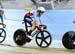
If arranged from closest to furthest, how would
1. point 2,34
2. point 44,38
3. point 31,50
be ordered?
point 31,50
point 44,38
point 2,34

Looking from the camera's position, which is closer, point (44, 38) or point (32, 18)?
point (44, 38)

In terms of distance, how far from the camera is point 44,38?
4.37 m

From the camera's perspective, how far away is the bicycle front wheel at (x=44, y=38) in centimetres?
435

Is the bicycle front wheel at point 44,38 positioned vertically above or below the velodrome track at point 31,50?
above

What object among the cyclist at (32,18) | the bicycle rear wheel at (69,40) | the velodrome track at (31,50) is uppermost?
the cyclist at (32,18)

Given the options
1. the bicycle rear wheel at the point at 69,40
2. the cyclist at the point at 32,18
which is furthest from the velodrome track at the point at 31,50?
the cyclist at the point at 32,18

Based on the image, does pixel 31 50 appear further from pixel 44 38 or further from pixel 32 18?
pixel 32 18

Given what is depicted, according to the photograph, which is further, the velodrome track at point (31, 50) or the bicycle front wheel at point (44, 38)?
the bicycle front wheel at point (44, 38)

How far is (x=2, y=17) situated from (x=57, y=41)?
49.2 inches

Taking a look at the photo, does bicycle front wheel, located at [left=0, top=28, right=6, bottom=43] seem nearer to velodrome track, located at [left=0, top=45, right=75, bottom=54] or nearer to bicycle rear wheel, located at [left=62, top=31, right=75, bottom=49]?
velodrome track, located at [left=0, top=45, right=75, bottom=54]

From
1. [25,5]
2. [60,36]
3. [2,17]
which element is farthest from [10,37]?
[60,36]

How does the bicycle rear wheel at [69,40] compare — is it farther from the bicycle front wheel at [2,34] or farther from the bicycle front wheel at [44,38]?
the bicycle front wheel at [2,34]

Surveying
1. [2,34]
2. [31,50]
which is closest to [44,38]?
[31,50]

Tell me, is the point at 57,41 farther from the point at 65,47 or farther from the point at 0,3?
the point at 0,3
